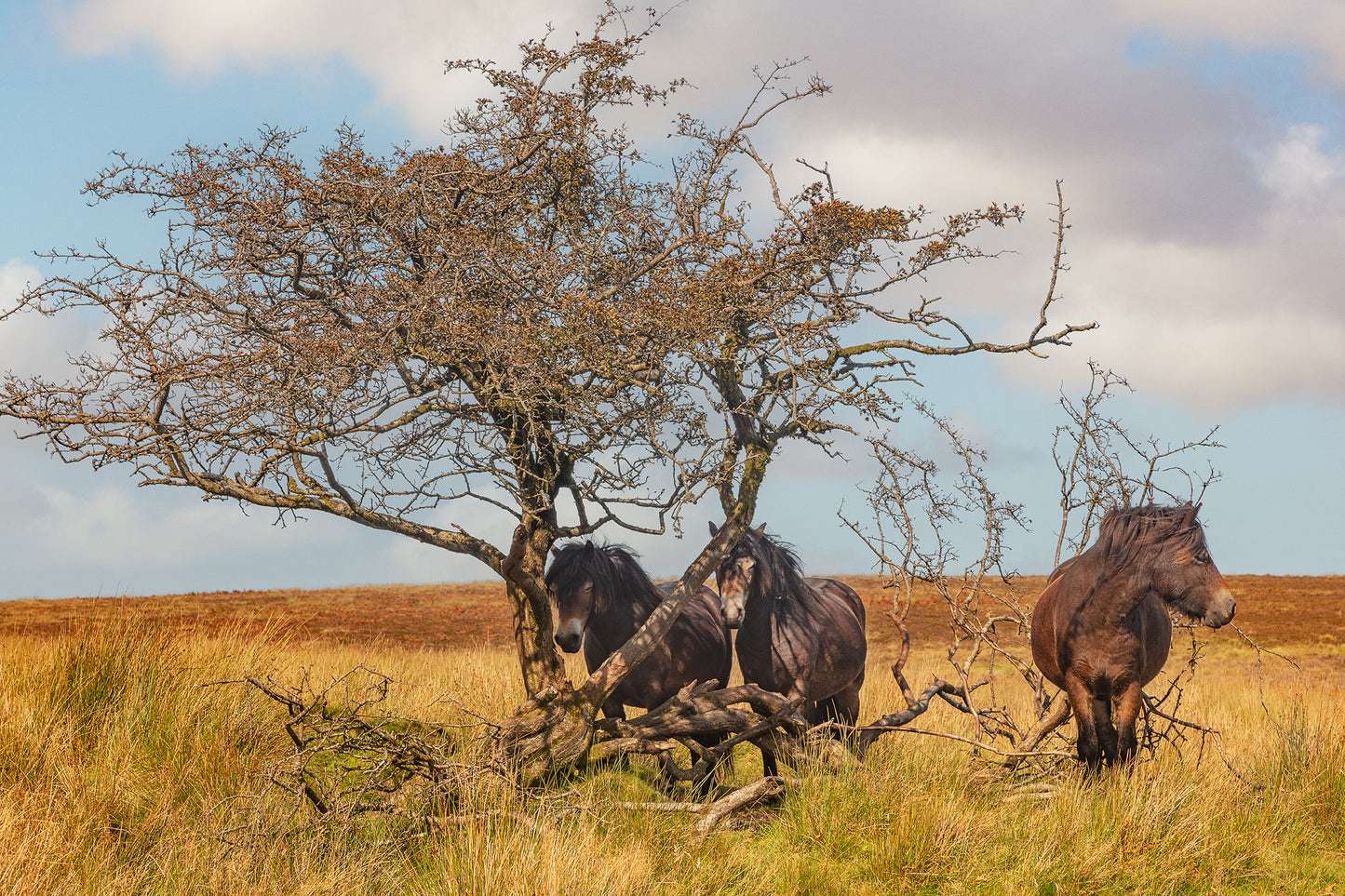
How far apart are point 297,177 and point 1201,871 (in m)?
8.62

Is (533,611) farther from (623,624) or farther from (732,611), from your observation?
(732,611)

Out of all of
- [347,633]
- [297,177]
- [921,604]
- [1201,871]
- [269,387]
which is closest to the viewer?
[1201,871]

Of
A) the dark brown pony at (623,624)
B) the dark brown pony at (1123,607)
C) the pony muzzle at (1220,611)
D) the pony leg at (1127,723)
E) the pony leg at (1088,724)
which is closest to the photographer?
the pony muzzle at (1220,611)

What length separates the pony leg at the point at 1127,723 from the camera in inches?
278

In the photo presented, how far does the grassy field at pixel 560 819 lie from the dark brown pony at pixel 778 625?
0.96m

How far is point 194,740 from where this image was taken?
7.41m

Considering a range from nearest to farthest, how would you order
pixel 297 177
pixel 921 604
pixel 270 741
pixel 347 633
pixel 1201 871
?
pixel 1201 871 → pixel 297 177 → pixel 270 741 → pixel 347 633 → pixel 921 604

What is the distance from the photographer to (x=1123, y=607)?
22.9 ft

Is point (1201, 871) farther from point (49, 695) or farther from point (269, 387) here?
point (49, 695)

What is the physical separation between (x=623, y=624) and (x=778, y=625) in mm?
1452

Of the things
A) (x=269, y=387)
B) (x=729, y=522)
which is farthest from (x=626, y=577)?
(x=269, y=387)

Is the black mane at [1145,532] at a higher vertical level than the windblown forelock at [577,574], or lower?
higher

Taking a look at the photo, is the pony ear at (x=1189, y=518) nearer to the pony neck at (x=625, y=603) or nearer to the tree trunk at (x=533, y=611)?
the pony neck at (x=625, y=603)

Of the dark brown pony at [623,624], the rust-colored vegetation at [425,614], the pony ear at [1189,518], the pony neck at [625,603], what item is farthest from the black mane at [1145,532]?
the rust-colored vegetation at [425,614]
